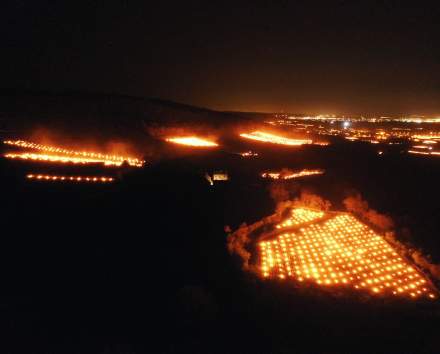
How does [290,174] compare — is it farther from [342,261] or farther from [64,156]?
[64,156]

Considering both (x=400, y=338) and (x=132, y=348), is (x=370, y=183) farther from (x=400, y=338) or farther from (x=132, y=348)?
(x=132, y=348)

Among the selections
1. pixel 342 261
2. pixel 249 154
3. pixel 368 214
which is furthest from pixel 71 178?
pixel 249 154

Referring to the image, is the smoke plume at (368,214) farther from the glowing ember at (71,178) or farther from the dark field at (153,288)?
the glowing ember at (71,178)

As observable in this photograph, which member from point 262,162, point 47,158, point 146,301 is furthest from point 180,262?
point 262,162

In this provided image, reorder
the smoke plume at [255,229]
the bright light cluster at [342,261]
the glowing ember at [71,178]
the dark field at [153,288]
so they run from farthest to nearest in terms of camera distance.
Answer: the glowing ember at [71,178], the smoke plume at [255,229], the bright light cluster at [342,261], the dark field at [153,288]

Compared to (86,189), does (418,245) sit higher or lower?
lower

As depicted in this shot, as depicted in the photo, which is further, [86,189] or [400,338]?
[86,189]

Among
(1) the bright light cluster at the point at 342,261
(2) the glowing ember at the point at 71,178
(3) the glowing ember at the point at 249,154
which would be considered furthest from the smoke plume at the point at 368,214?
(2) the glowing ember at the point at 71,178
